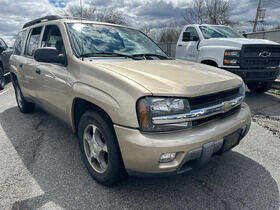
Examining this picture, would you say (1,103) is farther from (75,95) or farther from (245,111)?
(245,111)

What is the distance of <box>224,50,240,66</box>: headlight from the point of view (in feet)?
17.4

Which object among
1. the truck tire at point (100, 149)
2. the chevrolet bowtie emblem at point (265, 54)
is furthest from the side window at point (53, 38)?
the chevrolet bowtie emblem at point (265, 54)

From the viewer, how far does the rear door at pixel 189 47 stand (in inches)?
255

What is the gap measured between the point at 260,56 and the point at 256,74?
486 millimetres

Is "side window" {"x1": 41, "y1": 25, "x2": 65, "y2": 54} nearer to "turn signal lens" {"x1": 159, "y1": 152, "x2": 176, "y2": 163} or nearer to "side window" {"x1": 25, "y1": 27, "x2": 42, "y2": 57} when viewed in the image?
"side window" {"x1": 25, "y1": 27, "x2": 42, "y2": 57}

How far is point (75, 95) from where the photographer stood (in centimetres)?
248

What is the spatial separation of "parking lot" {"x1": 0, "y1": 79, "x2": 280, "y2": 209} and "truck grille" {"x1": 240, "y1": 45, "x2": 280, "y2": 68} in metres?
2.37

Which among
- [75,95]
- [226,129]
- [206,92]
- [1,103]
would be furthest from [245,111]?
[1,103]

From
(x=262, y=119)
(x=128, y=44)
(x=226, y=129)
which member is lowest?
(x=262, y=119)

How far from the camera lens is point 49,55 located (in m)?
2.62

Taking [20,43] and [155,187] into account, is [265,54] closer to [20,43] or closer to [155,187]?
[155,187]

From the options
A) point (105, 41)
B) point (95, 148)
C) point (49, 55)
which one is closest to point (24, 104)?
point (49, 55)

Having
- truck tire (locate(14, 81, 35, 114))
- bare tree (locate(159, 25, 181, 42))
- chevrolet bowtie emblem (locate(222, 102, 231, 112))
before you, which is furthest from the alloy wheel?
bare tree (locate(159, 25, 181, 42))

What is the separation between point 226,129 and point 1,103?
20.2 ft
